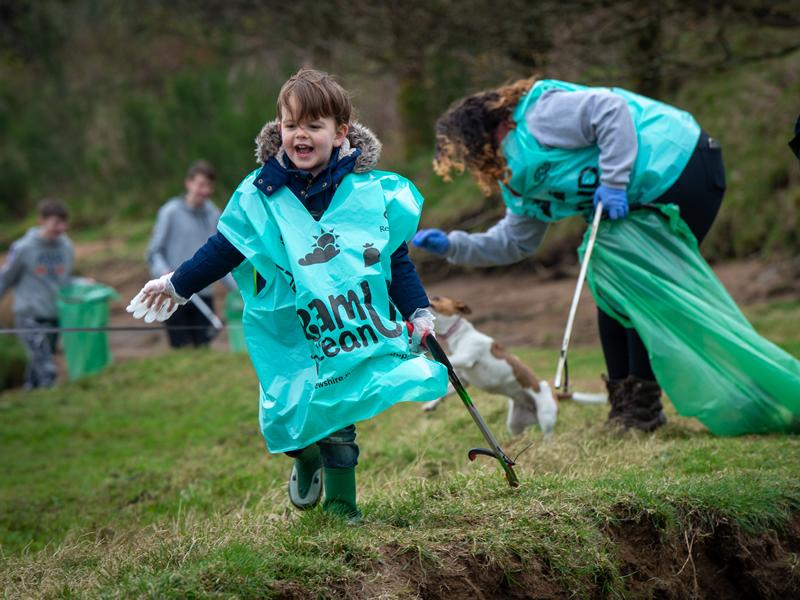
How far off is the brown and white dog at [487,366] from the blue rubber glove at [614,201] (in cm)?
105

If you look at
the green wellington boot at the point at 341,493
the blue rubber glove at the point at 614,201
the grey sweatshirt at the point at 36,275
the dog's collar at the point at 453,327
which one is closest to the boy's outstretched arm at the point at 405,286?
the green wellington boot at the point at 341,493

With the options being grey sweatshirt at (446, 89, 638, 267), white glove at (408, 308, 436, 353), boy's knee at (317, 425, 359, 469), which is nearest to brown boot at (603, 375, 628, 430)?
grey sweatshirt at (446, 89, 638, 267)

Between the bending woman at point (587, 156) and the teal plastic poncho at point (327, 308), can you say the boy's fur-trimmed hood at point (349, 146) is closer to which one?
the teal plastic poncho at point (327, 308)

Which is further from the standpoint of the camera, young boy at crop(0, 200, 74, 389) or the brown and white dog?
young boy at crop(0, 200, 74, 389)

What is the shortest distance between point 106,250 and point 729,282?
1169 cm

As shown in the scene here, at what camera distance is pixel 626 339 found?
6297 millimetres

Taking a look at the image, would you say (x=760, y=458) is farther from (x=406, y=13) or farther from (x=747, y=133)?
(x=747, y=133)

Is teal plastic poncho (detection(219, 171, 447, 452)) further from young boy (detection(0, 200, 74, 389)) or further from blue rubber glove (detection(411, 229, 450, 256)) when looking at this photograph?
young boy (detection(0, 200, 74, 389))

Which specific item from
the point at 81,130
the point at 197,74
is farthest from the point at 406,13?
the point at 81,130

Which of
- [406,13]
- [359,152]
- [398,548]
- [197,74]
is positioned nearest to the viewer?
[398,548]

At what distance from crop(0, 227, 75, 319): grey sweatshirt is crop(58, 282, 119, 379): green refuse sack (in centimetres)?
12

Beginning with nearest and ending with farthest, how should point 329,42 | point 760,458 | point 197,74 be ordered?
point 760,458 → point 329,42 → point 197,74

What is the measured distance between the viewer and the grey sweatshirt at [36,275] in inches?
432

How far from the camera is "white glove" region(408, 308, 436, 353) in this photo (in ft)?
13.5
